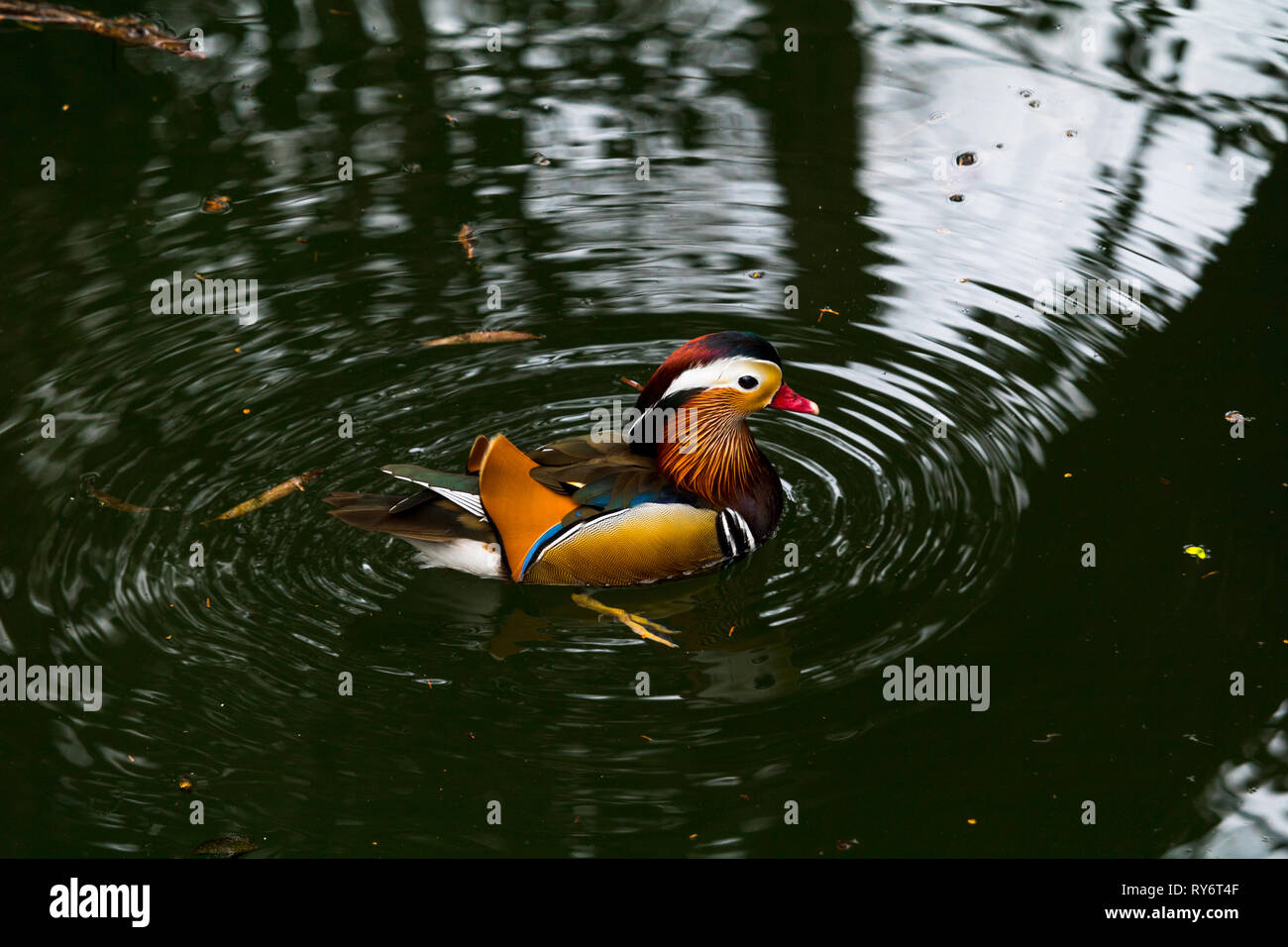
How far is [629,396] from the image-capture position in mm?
7238

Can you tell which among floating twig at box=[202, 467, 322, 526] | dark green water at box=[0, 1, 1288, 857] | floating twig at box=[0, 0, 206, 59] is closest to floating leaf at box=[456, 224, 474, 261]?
dark green water at box=[0, 1, 1288, 857]

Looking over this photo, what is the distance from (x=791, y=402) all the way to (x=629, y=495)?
2.78 feet

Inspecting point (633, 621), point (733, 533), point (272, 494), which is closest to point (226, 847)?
point (633, 621)

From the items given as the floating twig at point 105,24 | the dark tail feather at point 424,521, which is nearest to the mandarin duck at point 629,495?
the dark tail feather at point 424,521

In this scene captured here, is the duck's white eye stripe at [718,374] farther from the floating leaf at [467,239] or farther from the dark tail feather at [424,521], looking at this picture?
the floating leaf at [467,239]

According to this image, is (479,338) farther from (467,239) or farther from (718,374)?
(718,374)

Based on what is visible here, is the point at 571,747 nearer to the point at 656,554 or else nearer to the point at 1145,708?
the point at 656,554

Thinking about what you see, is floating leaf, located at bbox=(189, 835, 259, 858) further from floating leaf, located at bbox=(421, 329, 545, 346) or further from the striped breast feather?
floating leaf, located at bbox=(421, 329, 545, 346)

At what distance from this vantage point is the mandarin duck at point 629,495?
604 cm

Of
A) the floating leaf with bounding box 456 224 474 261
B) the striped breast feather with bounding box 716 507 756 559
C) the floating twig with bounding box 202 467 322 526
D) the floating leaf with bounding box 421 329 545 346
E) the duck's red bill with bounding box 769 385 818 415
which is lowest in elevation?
the striped breast feather with bounding box 716 507 756 559

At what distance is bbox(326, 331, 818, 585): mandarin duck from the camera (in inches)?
238

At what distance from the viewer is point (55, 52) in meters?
9.90

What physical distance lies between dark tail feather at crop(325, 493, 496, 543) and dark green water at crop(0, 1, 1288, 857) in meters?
0.27

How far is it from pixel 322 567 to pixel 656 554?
1363mm
